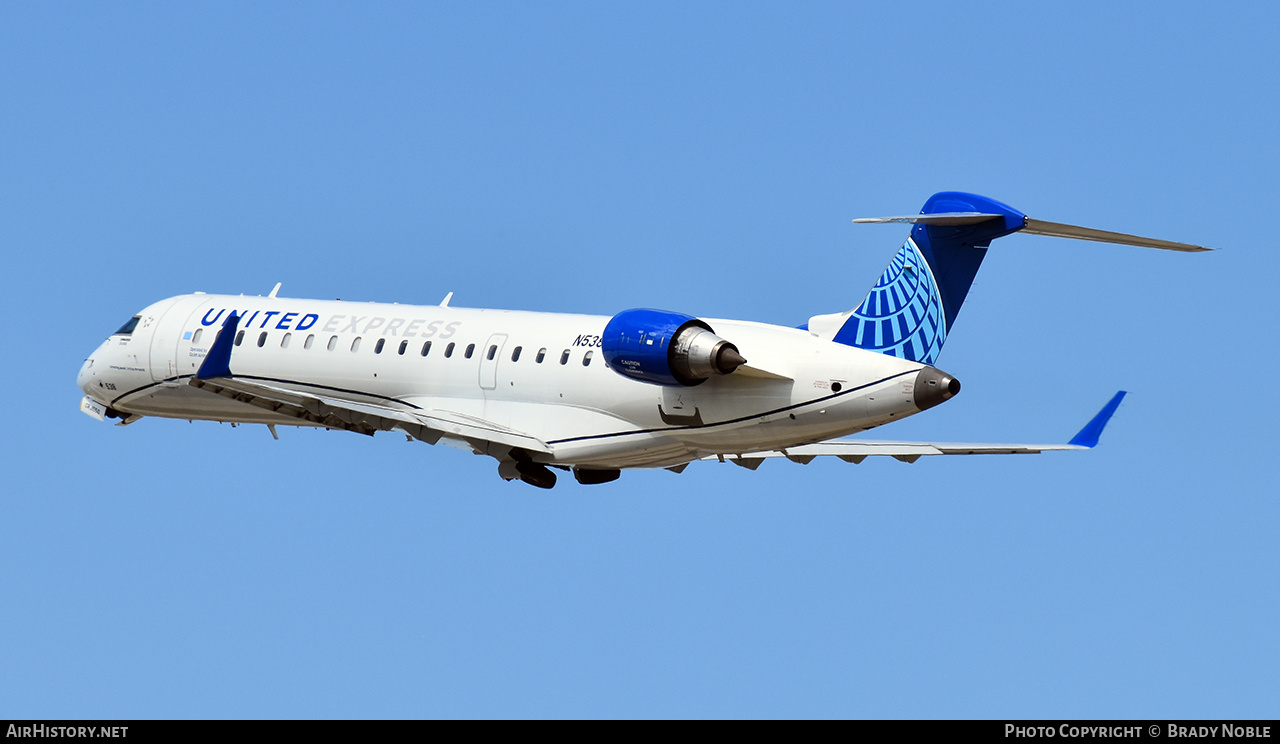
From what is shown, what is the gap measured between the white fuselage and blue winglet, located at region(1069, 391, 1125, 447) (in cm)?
560

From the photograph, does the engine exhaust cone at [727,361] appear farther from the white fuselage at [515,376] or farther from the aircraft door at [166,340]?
the aircraft door at [166,340]

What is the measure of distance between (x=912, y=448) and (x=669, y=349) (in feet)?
19.7

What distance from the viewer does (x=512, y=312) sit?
103 feet

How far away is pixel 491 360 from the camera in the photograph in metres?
30.5

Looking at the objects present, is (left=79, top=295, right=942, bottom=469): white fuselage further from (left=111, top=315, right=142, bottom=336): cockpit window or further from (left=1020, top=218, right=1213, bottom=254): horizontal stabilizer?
(left=1020, top=218, right=1213, bottom=254): horizontal stabilizer

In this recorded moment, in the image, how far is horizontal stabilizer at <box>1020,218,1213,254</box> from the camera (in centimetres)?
2533

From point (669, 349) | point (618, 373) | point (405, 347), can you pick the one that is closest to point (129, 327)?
point (405, 347)

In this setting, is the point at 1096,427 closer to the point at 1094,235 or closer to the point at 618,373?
the point at 1094,235
